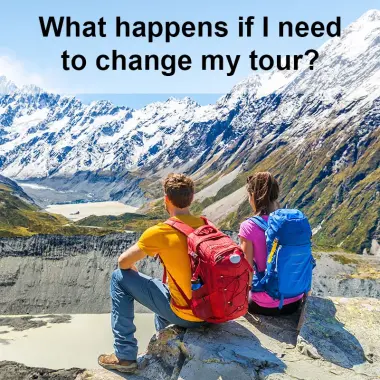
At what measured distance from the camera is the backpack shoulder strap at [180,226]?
909cm

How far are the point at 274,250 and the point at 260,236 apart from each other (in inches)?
22.4

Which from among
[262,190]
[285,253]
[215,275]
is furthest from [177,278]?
[262,190]

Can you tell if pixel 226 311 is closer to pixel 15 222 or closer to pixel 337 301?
pixel 337 301

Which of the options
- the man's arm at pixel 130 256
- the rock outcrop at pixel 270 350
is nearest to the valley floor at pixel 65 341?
the rock outcrop at pixel 270 350

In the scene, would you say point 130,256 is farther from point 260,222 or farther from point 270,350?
point 270,350

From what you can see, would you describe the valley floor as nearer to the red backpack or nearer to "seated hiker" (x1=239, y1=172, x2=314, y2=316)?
"seated hiker" (x1=239, y1=172, x2=314, y2=316)

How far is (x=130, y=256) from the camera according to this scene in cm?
919

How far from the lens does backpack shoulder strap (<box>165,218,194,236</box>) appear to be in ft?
29.8

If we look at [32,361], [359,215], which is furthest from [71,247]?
[359,215]

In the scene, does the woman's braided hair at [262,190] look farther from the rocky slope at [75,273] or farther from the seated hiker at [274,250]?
the rocky slope at [75,273]

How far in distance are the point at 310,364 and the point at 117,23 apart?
85.6ft

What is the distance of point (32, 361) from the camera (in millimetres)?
43469

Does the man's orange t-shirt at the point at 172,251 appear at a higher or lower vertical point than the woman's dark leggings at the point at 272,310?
higher

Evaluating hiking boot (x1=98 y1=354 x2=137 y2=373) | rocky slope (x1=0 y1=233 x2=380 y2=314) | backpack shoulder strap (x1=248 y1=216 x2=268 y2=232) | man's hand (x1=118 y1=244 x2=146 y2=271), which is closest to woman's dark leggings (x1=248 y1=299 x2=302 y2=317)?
backpack shoulder strap (x1=248 y1=216 x2=268 y2=232)
